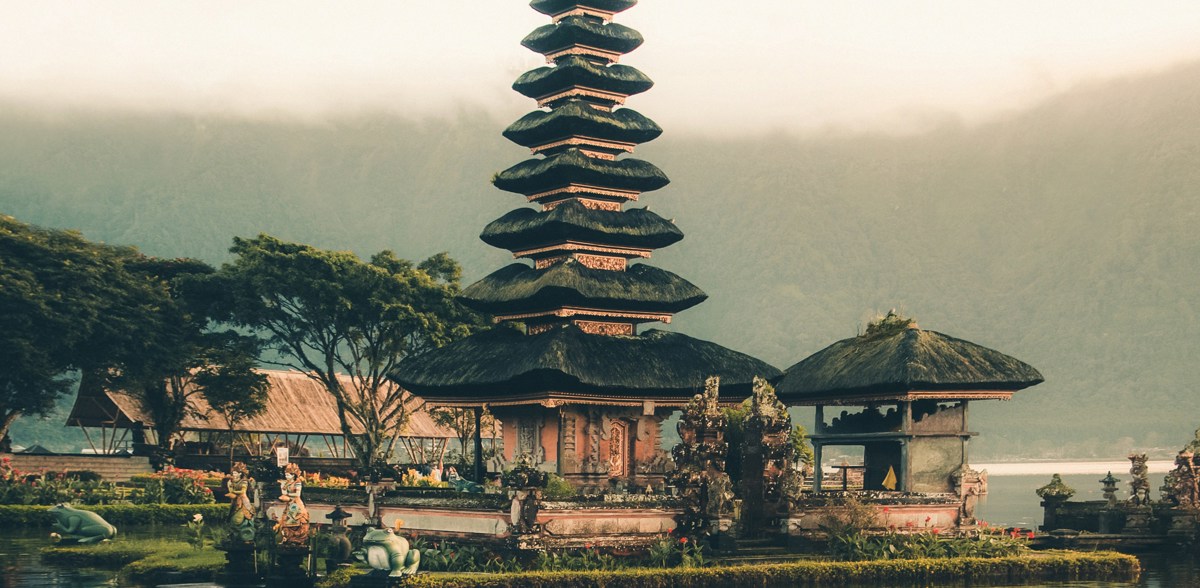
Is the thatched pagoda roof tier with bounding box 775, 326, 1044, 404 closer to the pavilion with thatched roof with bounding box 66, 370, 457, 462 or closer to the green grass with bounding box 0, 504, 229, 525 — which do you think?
the green grass with bounding box 0, 504, 229, 525

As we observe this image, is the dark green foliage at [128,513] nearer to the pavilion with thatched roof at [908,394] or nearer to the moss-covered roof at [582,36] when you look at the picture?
the moss-covered roof at [582,36]

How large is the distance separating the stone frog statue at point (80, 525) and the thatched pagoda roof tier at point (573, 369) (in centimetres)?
980

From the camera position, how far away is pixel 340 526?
36719 mm

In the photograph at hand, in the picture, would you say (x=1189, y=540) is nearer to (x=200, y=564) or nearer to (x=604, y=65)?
(x=604, y=65)

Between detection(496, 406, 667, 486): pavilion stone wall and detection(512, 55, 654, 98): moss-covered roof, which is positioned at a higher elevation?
detection(512, 55, 654, 98): moss-covered roof

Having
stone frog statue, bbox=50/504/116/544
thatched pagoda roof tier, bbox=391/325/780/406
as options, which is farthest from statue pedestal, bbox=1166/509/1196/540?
stone frog statue, bbox=50/504/116/544

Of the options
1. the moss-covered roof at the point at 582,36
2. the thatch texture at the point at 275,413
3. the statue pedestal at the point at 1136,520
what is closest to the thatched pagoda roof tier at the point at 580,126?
the moss-covered roof at the point at 582,36

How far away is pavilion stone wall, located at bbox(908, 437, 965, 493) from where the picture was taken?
42.1m

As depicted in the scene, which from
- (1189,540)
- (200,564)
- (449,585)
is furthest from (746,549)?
(1189,540)

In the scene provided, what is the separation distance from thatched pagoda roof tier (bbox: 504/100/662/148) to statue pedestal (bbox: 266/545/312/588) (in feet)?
58.5

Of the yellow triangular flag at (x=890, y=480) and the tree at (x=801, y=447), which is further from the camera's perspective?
the tree at (x=801, y=447)

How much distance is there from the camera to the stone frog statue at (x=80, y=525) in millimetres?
42156

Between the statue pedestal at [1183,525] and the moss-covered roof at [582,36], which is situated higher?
the moss-covered roof at [582,36]

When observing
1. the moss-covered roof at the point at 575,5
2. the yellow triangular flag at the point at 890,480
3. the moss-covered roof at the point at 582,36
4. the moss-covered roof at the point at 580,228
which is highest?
the moss-covered roof at the point at 575,5
